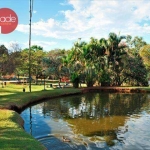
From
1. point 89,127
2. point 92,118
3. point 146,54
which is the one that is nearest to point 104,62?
point 146,54

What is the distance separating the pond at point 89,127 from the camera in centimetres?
1195

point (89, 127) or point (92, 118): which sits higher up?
point (92, 118)

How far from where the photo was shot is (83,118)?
59.4ft

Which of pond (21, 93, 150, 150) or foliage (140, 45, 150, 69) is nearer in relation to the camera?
pond (21, 93, 150, 150)

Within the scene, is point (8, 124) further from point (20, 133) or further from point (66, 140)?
point (66, 140)

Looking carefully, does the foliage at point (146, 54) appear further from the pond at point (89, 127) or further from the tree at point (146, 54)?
the pond at point (89, 127)

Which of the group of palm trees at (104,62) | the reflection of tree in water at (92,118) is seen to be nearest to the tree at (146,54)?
the group of palm trees at (104,62)

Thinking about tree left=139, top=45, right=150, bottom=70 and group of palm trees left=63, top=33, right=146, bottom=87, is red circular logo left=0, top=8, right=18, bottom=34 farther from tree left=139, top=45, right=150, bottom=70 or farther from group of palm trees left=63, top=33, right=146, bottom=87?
tree left=139, top=45, right=150, bottom=70

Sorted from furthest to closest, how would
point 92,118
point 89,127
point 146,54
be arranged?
1. point 146,54
2. point 92,118
3. point 89,127

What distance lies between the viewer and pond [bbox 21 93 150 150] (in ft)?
39.2

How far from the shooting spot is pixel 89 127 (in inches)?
604

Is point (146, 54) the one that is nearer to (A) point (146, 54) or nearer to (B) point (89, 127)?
(A) point (146, 54)

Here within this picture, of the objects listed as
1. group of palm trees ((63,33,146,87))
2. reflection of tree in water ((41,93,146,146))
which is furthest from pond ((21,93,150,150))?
group of palm trees ((63,33,146,87))

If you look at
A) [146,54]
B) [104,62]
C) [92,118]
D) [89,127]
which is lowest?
[89,127]
